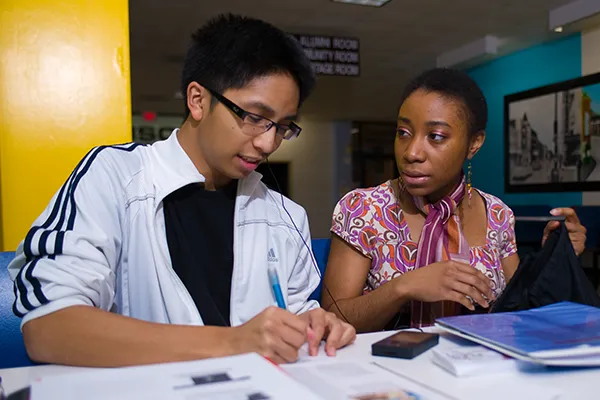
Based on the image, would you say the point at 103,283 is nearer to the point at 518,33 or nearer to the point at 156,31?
the point at 156,31

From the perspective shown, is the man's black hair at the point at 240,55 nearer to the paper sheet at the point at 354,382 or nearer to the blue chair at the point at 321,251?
the blue chair at the point at 321,251

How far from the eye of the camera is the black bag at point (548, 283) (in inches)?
55.0

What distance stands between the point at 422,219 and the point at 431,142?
265 millimetres

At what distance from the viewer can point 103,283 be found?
1.06 metres

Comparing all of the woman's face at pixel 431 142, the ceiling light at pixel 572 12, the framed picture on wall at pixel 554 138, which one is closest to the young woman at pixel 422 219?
the woman's face at pixel 431 142

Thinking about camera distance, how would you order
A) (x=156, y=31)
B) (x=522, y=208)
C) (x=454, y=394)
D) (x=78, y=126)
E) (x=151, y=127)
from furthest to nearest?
(x=151, y=127)
(x=522, y=208)
(x=156, y=31)
(x=78, y=126)
(x=454, y=394)

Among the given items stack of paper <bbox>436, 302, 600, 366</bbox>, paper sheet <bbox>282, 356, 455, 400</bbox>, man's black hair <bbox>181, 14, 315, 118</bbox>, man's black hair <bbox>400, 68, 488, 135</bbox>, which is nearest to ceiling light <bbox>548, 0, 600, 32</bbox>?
man's black hair <bbox>400, 68, 488, 135</bbox>

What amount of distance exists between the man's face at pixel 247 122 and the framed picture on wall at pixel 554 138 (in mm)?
5727

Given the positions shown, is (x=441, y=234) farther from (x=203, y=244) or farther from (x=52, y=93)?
(x=52, y=93)

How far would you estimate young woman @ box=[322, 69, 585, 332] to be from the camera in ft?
5.47

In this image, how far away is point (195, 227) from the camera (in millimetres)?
1416

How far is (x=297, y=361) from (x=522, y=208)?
6.57 meters

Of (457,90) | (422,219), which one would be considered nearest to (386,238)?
(422,219)

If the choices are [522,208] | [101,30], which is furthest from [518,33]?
[101,30]
